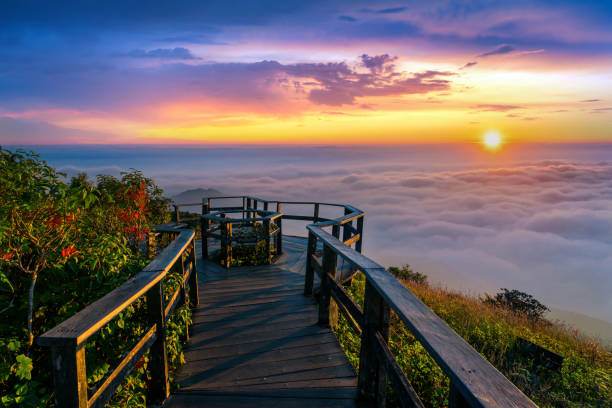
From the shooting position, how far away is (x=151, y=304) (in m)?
2.63

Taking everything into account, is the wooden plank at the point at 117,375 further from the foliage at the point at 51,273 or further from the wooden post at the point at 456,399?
the wooden post at the point at 456,399

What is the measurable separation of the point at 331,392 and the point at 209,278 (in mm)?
4202

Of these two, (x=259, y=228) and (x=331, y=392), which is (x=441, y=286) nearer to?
(x=259, y=228)

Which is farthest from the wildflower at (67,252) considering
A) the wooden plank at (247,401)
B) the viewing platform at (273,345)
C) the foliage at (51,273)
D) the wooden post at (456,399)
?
the wooden post at (456,399)

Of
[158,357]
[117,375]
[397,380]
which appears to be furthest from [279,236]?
[397,380]

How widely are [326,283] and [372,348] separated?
1.52m

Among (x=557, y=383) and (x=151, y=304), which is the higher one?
(x=151, y=304)

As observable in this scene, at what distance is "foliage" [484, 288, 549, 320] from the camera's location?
41.7 ft

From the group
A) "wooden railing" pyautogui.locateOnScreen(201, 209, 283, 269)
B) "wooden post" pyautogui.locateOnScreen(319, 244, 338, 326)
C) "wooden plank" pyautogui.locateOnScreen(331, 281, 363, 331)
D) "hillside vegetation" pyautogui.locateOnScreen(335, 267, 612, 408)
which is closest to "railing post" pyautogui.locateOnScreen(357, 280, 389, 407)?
"wooden plank" pyautogui.locateOnScreen(331, 281, 363, 331)

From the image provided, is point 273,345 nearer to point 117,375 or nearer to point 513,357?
point 117,375

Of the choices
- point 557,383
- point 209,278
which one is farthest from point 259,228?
point 557,383

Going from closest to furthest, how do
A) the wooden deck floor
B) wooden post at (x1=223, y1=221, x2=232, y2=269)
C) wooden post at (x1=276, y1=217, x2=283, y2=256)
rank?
the wooden deck floor → wooden post at (x1=223, y1=221, x2=232, y2=269) → wooden post at (x1=276, y1=217, x2=283, y2=256)

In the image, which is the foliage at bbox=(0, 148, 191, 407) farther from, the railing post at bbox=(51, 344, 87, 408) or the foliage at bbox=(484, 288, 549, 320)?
the foliage at bbox=(484, 288, 549, 320)

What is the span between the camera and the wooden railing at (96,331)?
1527 mm
